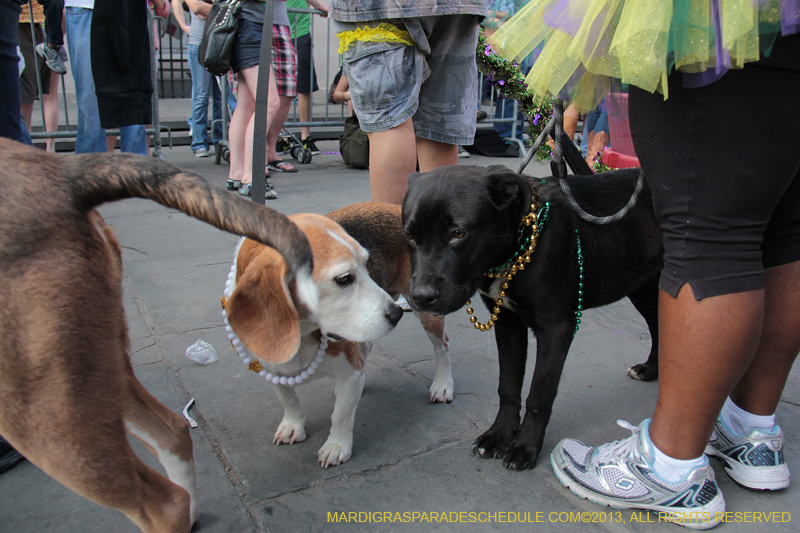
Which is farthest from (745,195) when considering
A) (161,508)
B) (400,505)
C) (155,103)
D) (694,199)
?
(155,103)

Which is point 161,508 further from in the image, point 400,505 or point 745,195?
point 745,195

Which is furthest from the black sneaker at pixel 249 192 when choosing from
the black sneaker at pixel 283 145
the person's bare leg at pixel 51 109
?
the person's bare leg at pixel 51 109

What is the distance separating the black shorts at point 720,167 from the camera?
5.03 ft

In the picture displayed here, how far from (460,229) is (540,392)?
643mm

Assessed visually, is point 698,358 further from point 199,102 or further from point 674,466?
point 199,102

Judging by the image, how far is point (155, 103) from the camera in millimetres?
6824

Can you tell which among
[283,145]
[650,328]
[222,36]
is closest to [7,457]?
[650,328]

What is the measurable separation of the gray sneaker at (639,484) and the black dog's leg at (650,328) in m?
0.79

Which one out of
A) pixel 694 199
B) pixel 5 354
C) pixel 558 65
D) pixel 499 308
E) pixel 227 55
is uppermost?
pixel 227 55

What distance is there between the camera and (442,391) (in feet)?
8.61

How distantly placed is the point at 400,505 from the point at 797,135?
61.6 inches

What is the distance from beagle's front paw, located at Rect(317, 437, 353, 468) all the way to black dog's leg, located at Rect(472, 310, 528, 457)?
473mm

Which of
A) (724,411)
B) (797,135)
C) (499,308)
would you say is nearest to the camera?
(797,135)

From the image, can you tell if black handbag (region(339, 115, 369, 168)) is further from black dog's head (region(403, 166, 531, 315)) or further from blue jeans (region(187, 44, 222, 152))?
black dog's head (region(403, 166, 531, 315))
